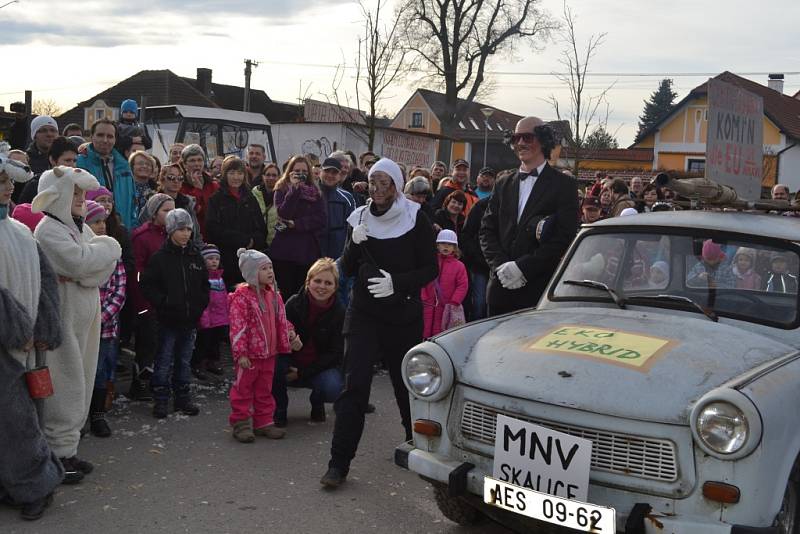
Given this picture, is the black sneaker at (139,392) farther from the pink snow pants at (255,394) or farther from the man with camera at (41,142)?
the man with camera at (41,142)

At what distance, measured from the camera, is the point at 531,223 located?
6031 mm

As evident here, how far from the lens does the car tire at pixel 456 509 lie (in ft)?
15.5

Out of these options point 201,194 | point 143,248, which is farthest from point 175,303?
point 201,194

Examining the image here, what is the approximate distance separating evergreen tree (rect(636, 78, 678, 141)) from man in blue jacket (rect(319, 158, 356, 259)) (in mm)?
72095

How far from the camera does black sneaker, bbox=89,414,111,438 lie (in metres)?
6.20

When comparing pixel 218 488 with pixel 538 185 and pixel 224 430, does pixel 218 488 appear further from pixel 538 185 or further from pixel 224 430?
pixel 538 185

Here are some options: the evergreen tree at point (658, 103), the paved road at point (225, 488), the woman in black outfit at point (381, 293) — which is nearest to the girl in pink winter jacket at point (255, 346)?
the paved road at point (225, 488)

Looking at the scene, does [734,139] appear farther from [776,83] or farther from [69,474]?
[776,83]

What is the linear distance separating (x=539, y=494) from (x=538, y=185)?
2.73 meters

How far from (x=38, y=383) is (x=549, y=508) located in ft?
9.36

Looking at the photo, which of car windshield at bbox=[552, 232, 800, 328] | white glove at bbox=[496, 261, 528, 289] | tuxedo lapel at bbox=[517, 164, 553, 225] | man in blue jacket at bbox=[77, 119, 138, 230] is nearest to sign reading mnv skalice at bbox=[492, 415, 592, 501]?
car windshield at bbox=[552, 232, 800, 328]

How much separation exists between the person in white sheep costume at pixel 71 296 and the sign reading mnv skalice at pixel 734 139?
13.8 feet

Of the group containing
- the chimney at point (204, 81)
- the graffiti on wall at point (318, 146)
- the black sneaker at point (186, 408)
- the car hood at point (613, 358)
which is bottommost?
the black sneaker at point (186, 408)

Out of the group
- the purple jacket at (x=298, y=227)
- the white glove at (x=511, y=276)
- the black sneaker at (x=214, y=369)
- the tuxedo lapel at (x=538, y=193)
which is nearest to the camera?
the white glove at (x=511, y=276)
